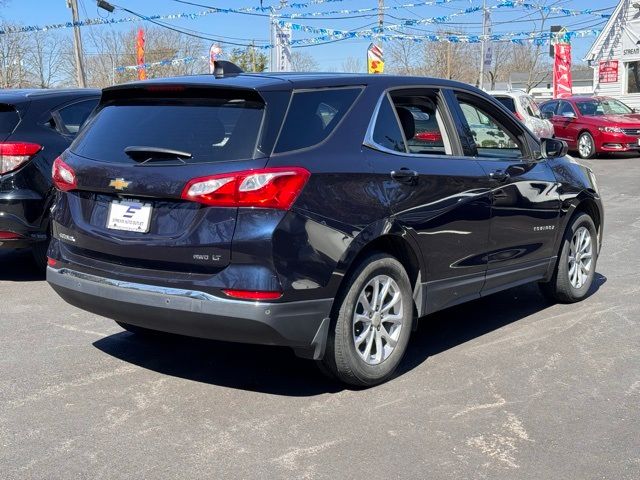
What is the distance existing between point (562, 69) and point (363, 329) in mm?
28154

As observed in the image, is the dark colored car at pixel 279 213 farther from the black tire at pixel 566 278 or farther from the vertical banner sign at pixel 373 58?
the vertical banner sign at pixel 373 58

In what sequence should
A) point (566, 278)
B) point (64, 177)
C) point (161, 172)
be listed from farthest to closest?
point (566, 278) → point (64, 177) → point (161, 172)

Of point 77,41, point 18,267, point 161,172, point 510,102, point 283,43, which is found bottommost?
point 18,267

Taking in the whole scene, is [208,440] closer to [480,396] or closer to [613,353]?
[480,396]

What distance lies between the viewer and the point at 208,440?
3848 mm

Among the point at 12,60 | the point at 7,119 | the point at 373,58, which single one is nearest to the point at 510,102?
the point at 373,58

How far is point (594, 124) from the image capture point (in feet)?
71.8

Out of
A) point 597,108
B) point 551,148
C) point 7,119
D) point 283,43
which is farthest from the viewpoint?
point 283,43

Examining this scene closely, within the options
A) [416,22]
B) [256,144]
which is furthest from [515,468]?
[416,22]

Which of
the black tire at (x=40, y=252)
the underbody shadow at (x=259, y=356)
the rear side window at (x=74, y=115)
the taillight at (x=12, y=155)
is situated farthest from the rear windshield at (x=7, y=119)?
the underbody shadow at (x=259, y=356)

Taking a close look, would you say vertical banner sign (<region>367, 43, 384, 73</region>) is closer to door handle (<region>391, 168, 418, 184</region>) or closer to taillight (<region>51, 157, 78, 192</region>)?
door handle (<region>391, 168, 418, 184</region>)

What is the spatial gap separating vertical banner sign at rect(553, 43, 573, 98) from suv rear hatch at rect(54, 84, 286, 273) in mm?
27988

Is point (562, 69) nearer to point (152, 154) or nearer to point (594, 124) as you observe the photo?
point (594, 124)

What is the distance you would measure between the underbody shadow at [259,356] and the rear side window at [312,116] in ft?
4.66
